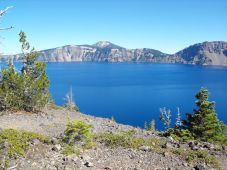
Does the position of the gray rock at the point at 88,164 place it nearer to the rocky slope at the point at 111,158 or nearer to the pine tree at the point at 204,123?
the rocky slope at the point at 111,158

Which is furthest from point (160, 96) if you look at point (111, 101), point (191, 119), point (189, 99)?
point (191, 119)

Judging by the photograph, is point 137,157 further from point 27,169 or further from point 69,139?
point 27,169

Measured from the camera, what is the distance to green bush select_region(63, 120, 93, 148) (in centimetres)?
1719

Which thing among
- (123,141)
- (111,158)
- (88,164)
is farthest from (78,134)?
(123,141)

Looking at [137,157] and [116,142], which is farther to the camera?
[116,142]

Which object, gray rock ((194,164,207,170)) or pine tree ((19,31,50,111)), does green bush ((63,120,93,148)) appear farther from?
pine tree ((19,31,50,111))

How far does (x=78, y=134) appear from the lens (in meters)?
17.5

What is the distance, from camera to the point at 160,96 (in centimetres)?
14812

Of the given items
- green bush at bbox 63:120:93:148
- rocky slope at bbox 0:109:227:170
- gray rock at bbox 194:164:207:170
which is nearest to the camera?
rocky slope at bbox 0:109:227:170

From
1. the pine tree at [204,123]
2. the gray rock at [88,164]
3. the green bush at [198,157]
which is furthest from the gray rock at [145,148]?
the pine tree at [204,123]

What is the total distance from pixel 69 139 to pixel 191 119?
14.9 meters

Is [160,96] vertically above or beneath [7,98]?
beneath

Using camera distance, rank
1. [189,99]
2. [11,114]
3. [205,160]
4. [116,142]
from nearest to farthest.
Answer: [205,160] → [116,142] → [11,114] → [189,99]

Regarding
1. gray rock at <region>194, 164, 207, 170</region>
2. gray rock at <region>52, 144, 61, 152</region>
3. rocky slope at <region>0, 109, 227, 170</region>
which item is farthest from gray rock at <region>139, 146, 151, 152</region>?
gray rock at <region>52, 144, 61, 152</region>
